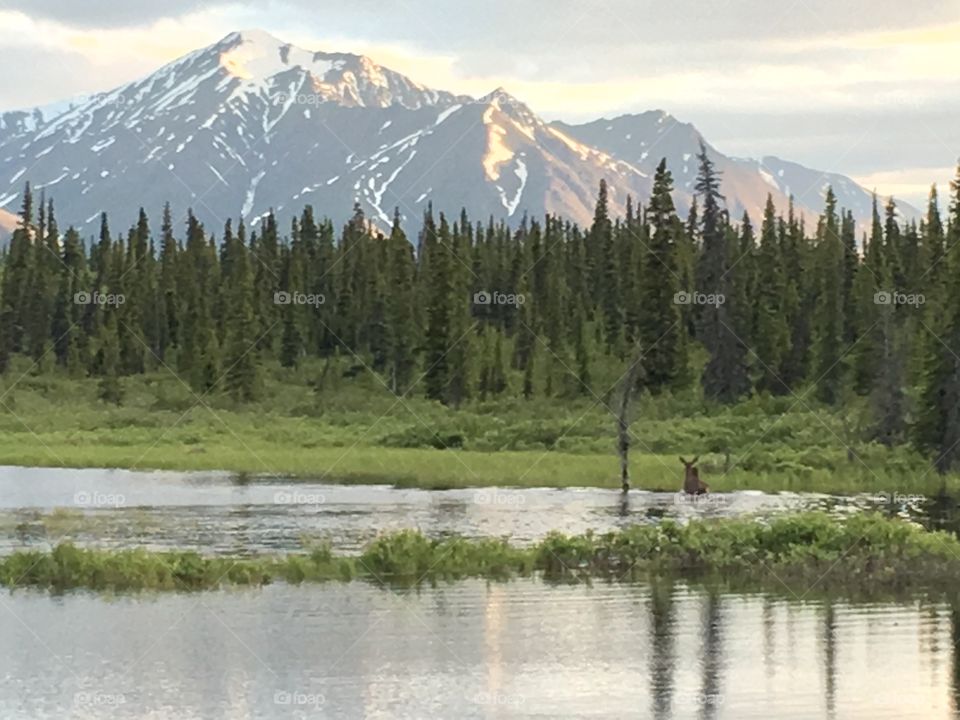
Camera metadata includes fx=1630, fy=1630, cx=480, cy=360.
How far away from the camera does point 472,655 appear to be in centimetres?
2378

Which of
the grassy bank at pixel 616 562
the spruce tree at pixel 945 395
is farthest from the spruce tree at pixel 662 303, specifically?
the grassy bank at pixel 616 562

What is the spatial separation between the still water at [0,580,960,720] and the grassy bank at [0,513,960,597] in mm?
1210

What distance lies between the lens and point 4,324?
116938 mm

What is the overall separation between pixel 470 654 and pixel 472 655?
0.27 ft

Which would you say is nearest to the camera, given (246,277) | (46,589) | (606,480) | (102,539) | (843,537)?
(46,589)

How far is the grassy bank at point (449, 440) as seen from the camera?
2234 inches

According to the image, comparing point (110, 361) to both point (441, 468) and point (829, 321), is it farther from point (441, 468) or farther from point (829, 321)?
point (441, 468)

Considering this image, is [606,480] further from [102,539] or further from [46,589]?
[46,589]

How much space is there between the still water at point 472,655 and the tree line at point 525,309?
35.8 m

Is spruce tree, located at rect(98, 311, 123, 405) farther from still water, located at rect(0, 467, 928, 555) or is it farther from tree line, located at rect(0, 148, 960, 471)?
still water, located at rect(0, 467, 928, 555)

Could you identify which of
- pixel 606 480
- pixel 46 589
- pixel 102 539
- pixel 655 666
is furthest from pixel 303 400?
pixel 655 666

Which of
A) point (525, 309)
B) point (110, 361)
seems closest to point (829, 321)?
point (525, 309)

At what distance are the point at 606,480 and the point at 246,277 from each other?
60072 mm

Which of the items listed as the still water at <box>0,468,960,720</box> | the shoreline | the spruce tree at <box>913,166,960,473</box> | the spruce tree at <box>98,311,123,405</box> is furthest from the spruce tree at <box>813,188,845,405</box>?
the still water at <box>0,468,960,720</box>
